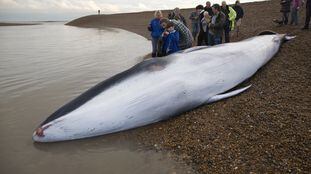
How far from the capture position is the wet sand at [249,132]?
15.0ft

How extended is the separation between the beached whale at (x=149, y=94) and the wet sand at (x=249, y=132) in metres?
0.30

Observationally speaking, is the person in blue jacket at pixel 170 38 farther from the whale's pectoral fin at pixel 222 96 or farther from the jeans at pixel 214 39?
the jeans at pixel 214 39

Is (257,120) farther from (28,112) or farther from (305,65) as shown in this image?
(28,112)

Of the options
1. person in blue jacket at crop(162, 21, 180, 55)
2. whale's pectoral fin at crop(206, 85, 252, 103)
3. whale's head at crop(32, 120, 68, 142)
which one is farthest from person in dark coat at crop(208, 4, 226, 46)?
whale's head at crop(32, 120, 68, 142)

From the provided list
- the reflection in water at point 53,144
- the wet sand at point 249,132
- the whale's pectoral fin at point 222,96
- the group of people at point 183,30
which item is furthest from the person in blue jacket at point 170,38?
the reflection in water at point 53,144

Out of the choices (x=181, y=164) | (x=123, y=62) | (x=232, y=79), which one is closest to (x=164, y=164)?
(x=181, y=164)

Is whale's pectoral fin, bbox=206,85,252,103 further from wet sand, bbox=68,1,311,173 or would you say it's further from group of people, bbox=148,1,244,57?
group of people, bbox=148,1,244,57

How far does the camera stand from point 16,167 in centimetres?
471

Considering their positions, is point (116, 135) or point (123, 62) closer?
point (116, 135)

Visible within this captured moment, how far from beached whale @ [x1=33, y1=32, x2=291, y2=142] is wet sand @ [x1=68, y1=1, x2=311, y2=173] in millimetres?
295

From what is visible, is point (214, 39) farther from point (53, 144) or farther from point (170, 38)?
point (53, 144)

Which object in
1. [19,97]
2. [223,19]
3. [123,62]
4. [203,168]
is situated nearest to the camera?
[203,168]

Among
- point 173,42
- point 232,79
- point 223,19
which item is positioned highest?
point 223,19

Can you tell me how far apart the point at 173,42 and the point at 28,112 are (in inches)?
154
